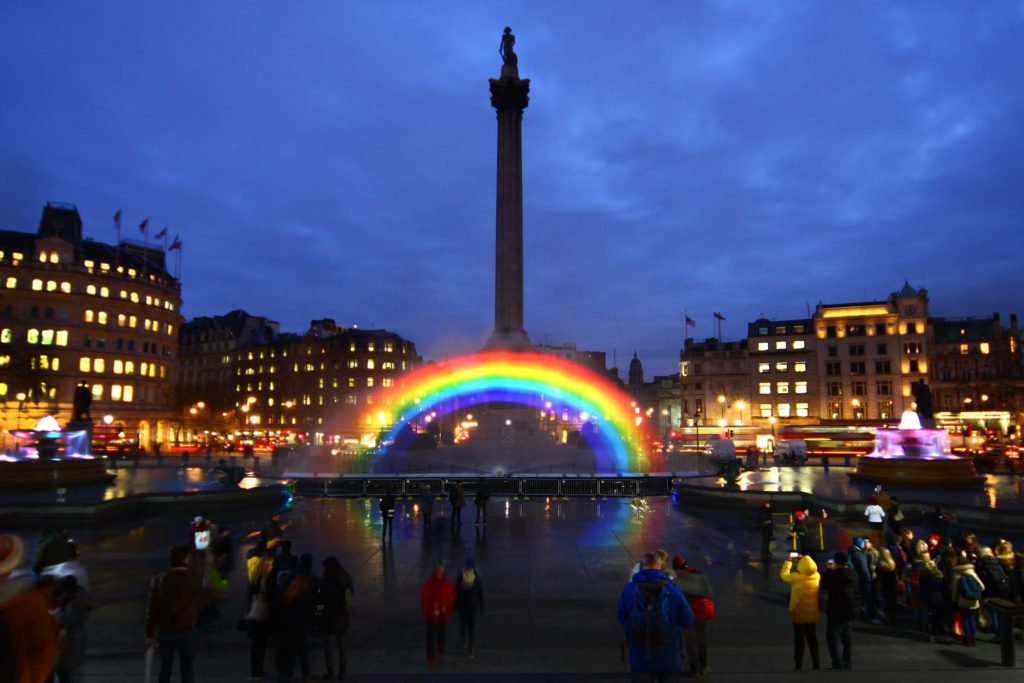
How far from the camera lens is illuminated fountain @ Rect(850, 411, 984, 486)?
3067cm

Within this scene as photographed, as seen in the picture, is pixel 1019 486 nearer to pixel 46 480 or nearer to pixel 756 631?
pixel 756 631

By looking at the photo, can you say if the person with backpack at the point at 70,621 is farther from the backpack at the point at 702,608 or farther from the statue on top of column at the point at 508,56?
the statue on top of column at the point at 508,56

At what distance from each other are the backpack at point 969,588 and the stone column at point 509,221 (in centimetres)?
4787

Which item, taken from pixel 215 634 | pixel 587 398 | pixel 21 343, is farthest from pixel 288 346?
pixel 215 634

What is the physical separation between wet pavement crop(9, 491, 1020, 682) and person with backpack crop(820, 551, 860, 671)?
45cm

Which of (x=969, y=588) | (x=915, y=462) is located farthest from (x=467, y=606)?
(x=915, y=462)

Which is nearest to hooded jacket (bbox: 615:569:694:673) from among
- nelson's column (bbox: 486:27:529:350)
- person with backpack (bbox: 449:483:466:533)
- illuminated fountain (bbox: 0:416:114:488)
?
person with backpack (bbox: 449:483:466:533)

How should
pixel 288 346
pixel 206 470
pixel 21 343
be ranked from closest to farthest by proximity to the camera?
pixel 206 470 < pixel 21 343 < pixel 288 346

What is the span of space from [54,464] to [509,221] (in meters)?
40.3

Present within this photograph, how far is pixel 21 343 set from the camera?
236ft

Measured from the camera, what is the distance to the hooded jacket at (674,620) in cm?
669

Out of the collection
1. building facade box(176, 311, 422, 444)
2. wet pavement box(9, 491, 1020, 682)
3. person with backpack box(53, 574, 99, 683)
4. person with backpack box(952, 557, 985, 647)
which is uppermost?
building facade box(176, 311, 422, 444)

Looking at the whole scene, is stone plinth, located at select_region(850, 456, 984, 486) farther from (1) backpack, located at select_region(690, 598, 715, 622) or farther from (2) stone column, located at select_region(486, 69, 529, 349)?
(2) stone column, located at select_region(486, 69, 529, 349)

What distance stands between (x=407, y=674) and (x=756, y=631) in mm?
6259
